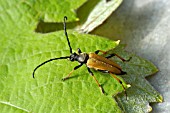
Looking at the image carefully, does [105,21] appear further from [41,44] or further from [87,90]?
[87,90]

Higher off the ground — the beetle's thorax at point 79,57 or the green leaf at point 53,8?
the green leaf at point 53,8

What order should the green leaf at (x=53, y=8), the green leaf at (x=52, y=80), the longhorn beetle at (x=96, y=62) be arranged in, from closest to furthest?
the green leaf at (x=52, y=80) → the longhorn beetle at (x=96, y=62) → the green leaf at (x=53, y=8)

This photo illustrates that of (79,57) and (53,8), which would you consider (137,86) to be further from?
(53,8)

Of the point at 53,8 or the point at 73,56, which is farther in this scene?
the point at 53,8

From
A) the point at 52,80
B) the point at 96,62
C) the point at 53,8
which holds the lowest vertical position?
the point at 52,80

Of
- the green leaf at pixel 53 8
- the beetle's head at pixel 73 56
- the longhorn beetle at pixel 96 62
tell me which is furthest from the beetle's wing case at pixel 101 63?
the green leaf at pixel 53 8

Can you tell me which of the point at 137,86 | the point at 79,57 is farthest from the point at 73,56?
the point at 137,86

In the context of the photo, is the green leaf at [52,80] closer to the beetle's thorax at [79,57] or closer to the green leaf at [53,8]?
the beetle's thorax at [79,57]

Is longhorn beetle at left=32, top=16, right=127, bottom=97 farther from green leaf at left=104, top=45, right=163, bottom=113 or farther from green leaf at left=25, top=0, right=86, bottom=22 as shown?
green leaf at left=25, top=0, right=86, bottom=22

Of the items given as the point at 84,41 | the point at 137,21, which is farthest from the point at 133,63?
the point at 137,21

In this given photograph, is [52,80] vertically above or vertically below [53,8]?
below
